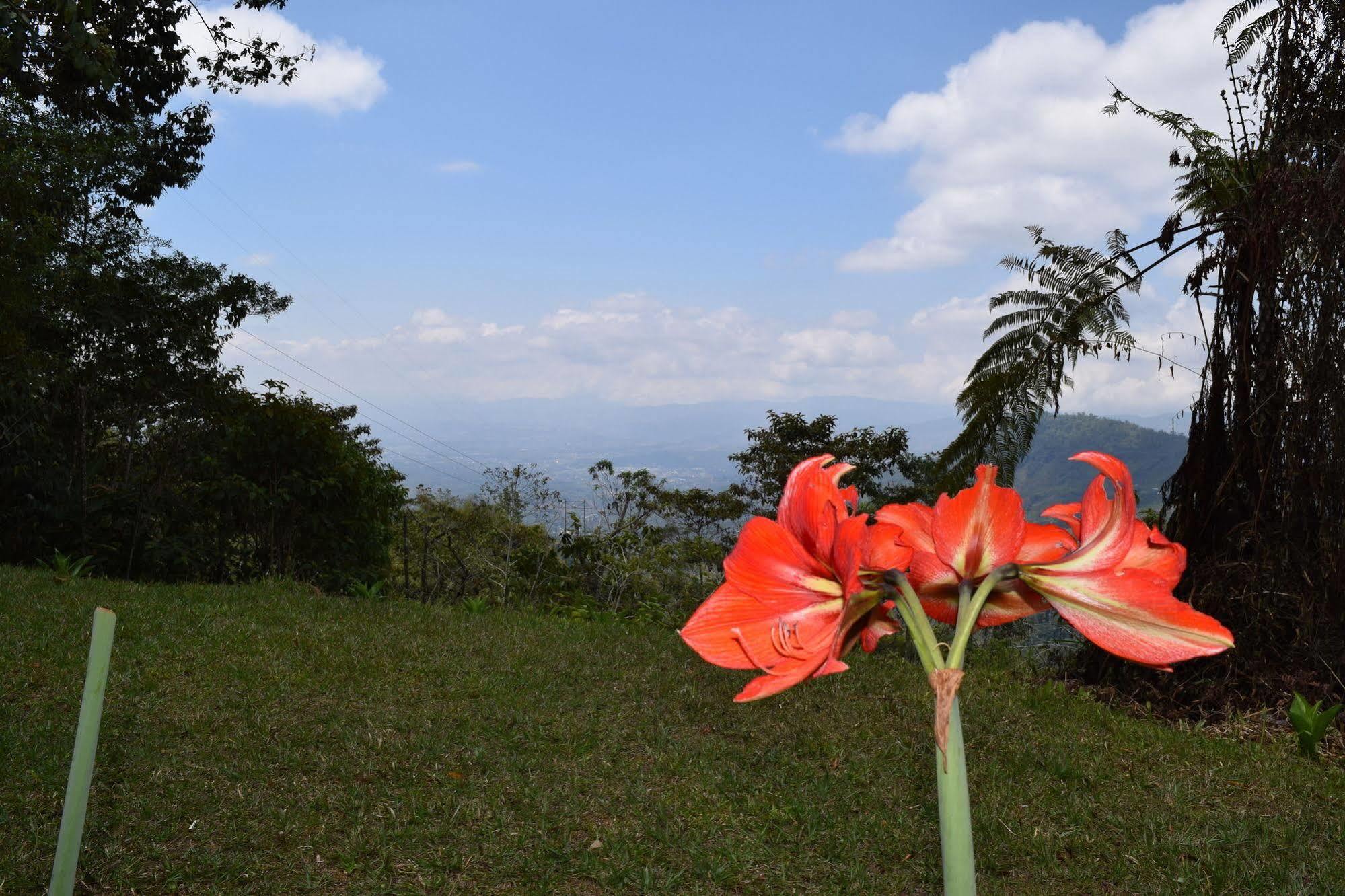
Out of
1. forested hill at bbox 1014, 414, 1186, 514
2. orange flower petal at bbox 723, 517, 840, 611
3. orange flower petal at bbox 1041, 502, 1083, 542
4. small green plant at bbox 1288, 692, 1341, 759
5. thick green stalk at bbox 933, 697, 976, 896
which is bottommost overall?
small green plant at bbox 1288, 692, 1341, 759

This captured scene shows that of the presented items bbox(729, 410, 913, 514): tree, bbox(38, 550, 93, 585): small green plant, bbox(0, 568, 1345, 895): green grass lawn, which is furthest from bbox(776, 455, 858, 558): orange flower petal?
bbox(729, 410, 913, 514): tree

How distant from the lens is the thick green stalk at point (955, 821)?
503mm

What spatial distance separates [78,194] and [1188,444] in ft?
36.7

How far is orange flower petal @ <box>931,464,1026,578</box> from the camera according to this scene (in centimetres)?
62

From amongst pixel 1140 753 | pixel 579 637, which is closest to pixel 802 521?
pixel 1140 753

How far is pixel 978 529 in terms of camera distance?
2.09 feet

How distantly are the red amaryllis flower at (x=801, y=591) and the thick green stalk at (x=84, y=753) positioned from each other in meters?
0.45

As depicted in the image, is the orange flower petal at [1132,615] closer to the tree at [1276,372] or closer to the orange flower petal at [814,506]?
the orange flower petal at [814,506]

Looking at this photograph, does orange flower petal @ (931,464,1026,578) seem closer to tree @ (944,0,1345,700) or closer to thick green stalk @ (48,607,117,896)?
thick green stalk @ (48,607,117,896)

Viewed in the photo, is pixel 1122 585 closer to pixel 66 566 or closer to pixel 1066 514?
pixel 1066 514

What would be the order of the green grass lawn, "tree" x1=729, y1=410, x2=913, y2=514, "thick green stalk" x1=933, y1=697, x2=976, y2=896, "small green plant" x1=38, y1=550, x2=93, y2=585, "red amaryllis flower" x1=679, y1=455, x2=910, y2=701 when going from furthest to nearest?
"tree" x1=729, y1=410, x2=913, y2=514 → "small green plant" x1=38, y1=550, x2=93, y2=585 → the green grass lawn → "red amaryllis flower" x1=679, y1=455, x2=910, y2=701 → "thick green stalk" x1=933, y1=697, x2=976, y2=896

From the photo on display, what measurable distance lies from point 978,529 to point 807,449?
16599 millimetres

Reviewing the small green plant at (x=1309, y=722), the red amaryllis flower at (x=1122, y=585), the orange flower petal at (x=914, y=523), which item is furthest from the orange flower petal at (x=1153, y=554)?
the small green plant at (x=1309, y=722)

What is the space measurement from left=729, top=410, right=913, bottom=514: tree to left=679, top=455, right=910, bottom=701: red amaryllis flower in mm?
15601
